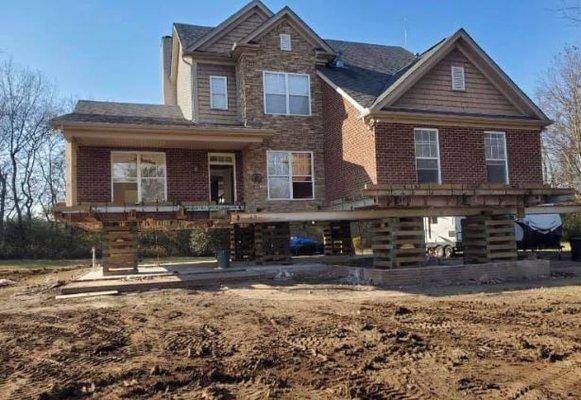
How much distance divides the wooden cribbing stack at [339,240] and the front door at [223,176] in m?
5.55

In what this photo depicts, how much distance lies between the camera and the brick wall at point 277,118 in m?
17.8

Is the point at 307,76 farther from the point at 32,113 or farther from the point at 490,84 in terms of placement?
the point at 32,113

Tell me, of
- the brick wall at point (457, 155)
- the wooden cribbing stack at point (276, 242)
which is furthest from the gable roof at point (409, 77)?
the wooden cribbing stack at point (276, 242)

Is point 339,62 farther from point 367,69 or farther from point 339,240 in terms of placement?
point 339,240

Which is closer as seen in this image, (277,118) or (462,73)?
(462,73)

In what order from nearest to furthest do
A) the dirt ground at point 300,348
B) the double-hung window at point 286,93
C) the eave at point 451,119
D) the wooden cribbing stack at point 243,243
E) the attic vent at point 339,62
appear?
the dirt ground at point 300,348 → the eave at point 451,119 → the double-hung window at point 286,93 → the attic vent at point 339,62 → the wooden cribbing stack at point 243,243

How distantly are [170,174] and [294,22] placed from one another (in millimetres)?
7054

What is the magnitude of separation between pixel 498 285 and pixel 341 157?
653 centimetres

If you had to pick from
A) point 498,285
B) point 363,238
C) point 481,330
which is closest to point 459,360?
point 481,330

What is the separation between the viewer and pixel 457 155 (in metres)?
16.8

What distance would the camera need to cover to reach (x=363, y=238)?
37.3 metres

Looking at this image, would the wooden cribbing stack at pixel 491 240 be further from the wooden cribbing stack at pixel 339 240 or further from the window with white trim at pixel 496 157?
the wooden cribbing stack at pixel 339 240

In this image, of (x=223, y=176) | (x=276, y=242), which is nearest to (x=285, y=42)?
(x=223, y=176)

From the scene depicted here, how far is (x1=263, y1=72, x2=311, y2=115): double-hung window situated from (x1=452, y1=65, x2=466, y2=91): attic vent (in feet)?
16.5
